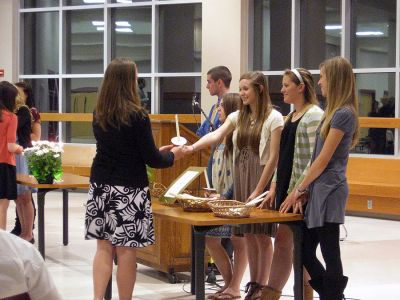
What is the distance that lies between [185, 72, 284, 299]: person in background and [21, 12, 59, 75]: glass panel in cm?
1014

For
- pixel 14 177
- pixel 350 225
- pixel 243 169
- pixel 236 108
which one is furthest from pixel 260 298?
pixel 350 225

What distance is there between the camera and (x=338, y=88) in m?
4.30

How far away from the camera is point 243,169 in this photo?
16.6 feet

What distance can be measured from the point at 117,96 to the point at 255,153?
3.45 feet

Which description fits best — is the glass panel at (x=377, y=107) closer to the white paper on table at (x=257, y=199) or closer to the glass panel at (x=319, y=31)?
the glass panel at (x=319, y=31)

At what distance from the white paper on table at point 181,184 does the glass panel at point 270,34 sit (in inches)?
303

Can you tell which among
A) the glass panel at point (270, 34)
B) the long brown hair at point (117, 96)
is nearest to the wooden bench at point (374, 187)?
the glass panel at point (270, 34)

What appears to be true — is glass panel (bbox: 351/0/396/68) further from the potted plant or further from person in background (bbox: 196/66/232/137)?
the potted plant

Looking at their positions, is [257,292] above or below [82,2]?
below

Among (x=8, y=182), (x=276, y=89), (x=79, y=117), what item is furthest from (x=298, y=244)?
(x=79, y=117)

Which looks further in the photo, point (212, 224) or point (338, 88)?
point (338, 88)

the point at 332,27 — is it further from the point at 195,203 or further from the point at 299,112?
the point at 195,203

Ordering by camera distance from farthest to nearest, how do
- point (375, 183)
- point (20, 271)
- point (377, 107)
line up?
point (377, 107)
point (375, 183)
point (20, 271)

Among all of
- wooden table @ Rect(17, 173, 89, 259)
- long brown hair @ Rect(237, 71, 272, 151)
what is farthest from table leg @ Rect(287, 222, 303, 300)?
wooden table @ Rect(17, 173, 89, 259)
